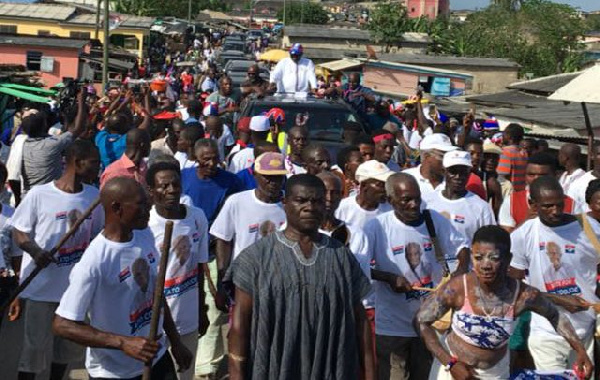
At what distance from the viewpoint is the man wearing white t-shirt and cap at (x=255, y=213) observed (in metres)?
6.41

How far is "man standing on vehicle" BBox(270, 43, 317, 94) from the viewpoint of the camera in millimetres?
15312

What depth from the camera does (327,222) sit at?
5.84 m

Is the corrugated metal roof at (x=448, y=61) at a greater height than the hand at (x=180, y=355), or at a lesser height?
greater

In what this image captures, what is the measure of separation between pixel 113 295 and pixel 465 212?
9.91 feet

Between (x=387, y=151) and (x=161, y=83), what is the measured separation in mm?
9554

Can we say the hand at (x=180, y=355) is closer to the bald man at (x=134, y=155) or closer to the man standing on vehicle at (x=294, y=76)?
the bald man at (x=134, y=155)

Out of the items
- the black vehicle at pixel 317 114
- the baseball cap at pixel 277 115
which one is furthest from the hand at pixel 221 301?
the black vehicle at pixel 317 114

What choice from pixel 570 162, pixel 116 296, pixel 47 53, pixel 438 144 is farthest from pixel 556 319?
pixel 47 53

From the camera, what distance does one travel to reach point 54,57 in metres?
37.8

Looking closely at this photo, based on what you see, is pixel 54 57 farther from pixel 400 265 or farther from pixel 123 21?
pixel 400 265

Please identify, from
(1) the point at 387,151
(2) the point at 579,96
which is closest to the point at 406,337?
(1) the point at 387,151

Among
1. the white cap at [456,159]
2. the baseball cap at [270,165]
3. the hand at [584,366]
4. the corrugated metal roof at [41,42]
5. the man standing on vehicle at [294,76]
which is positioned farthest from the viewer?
the corrugated metal roof at [41,42]

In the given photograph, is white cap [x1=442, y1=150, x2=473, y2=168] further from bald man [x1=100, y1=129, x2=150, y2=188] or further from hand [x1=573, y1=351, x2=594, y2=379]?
bald man [x1=100, y1=129, x2=150, y2=188]

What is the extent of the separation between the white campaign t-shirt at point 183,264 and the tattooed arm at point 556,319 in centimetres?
203
